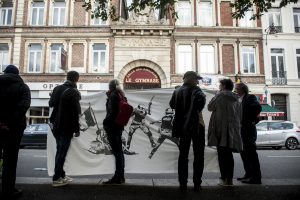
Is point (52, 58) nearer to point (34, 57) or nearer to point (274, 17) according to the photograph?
point (34, 57)

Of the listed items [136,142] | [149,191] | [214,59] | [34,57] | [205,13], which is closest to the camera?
[149,191]

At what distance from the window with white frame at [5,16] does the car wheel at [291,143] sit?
23.3 metres

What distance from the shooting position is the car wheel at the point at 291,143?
55.6 feet

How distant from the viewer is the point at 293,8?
25312 mm

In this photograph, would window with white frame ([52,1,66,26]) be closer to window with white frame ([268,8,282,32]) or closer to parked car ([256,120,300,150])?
window with white frame ([268,8,282,32])

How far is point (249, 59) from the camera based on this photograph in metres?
24.9

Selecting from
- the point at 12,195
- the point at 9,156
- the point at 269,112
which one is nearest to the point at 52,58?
the point at 269,112

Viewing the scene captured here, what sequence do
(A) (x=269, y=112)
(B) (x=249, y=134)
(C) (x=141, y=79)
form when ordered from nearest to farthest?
(B) (x=249, y=134), (A) (x=269, y=112), (C) (x=141, y=79)

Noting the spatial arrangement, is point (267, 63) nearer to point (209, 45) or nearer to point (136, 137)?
point (209, 45)

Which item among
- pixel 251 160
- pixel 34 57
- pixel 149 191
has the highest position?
pixel 34 57

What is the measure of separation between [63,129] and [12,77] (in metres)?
1.25

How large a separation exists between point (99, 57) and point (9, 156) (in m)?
20.7

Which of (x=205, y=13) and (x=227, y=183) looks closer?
(x=227, y=183)

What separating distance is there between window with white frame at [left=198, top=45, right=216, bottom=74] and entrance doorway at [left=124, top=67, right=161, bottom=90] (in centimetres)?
374
